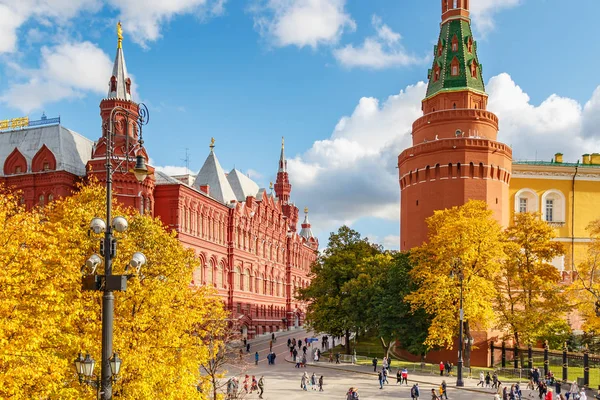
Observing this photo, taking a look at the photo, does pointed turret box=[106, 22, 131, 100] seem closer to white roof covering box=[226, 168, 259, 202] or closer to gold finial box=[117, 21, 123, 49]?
gold finial box=[117, 21, 123, 49]

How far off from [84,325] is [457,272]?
87.0ft

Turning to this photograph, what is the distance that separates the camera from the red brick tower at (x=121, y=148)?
1918 inches

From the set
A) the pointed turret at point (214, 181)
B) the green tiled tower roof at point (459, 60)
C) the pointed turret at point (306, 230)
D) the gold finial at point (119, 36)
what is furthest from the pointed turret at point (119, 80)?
the pointed turret at point (306, 230)

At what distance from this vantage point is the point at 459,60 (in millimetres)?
56938

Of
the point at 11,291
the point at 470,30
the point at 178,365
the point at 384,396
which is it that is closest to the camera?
the point at 11,291

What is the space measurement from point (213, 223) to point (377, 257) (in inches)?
749

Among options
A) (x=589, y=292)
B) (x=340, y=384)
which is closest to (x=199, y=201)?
(x=340, y=384)

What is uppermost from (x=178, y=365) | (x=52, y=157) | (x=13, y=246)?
(x=52, y=157)

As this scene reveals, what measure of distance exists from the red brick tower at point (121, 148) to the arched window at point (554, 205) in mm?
36887

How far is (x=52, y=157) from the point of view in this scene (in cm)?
Answer: 4997

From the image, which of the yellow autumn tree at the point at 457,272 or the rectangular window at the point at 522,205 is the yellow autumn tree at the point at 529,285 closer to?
the yellow autumn tree at the point at 457,272

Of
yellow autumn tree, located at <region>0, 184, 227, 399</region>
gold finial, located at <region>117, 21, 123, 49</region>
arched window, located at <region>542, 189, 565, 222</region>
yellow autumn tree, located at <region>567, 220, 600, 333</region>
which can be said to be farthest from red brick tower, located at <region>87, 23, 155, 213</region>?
arched window, located at <region>542, 189, 565, 222</region>

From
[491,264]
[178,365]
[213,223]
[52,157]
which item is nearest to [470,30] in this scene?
[491,264]

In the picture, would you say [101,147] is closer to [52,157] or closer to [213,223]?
[52,157]
